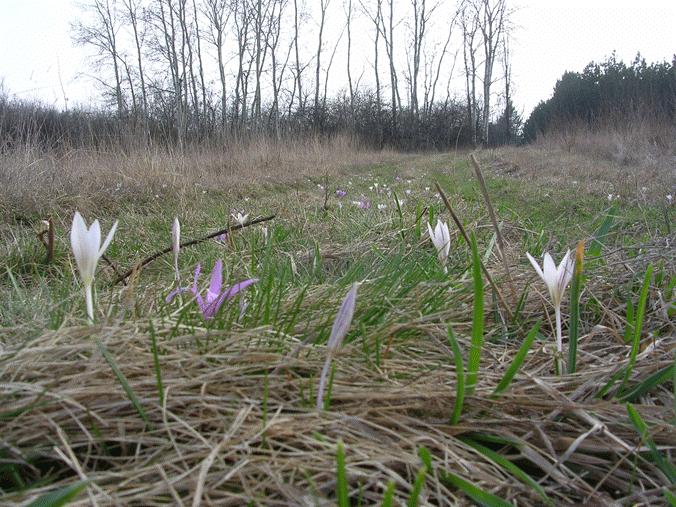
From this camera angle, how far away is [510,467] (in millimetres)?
622

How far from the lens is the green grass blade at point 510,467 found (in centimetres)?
58

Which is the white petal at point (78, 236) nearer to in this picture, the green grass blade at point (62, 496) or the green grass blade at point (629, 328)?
the green grass blade at point (62, 496)

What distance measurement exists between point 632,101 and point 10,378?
18.0 meters

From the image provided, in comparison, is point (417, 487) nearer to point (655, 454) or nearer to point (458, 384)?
point (458, 384)

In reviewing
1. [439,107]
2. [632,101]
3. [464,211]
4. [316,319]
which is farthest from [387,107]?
[316,319]

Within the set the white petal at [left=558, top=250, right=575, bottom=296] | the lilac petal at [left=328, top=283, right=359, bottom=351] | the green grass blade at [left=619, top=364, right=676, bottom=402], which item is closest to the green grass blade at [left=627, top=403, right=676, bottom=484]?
the green grass blade at [left=619, top=364, right=676, bottom=402]

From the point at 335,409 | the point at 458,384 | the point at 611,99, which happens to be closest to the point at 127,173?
the point at 335,409

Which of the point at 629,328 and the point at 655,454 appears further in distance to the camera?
the point at 629,328

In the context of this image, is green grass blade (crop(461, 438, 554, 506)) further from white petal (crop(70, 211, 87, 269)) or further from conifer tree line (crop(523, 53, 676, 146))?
conifer tree line (crop(523, 53, 676, 146))

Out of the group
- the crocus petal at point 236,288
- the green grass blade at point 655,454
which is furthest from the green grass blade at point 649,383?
the crocus petal at point 236,288

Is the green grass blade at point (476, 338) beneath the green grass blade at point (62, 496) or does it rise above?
above

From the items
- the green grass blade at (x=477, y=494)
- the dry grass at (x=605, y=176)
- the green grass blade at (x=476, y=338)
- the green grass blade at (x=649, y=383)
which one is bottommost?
the green grass blade at (x=477, y=494)

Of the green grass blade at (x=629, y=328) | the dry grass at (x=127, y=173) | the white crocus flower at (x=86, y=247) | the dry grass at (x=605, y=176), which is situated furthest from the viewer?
the dry grass at (x=605, y=176)

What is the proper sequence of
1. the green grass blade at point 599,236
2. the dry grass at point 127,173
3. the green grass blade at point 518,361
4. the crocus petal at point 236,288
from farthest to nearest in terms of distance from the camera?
the dry grass at point 127,173
the green grass blade at point 599,236
the crocus petal at point 236,288
the green grass blade at point 518,361
